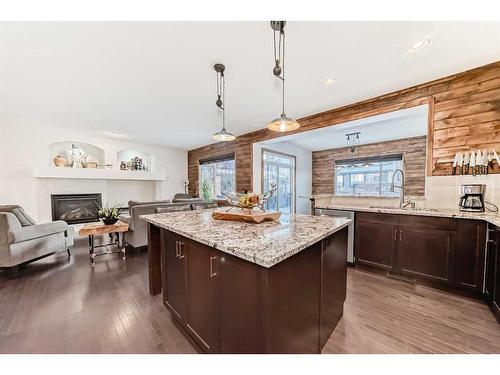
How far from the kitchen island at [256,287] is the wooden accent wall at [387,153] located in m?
5.23

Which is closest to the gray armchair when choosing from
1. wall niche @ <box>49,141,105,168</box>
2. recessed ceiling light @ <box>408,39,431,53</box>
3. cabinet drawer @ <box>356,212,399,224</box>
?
wall niche @ <box>49,141,105,168</box>

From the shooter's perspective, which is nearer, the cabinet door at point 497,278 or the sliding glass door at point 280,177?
the cabinet door at point 497,278

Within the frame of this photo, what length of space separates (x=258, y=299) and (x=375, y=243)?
7.84 ft

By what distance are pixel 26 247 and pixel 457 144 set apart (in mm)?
5690

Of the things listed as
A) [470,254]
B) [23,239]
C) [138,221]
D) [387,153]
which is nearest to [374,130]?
[387,153]

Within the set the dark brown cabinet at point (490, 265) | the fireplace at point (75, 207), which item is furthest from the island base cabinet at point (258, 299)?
the fireplace at point (75, 207)

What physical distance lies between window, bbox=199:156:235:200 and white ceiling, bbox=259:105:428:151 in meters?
1.74

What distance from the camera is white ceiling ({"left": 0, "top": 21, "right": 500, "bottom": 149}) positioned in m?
1.76

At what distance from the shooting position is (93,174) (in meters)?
5.27

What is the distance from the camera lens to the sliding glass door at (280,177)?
18.2 feet

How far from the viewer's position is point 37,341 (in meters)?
1.51

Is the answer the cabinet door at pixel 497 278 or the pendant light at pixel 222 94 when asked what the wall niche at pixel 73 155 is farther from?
the cabinet door at pixel 497 278

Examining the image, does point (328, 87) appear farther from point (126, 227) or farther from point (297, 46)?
point (126, 227)
